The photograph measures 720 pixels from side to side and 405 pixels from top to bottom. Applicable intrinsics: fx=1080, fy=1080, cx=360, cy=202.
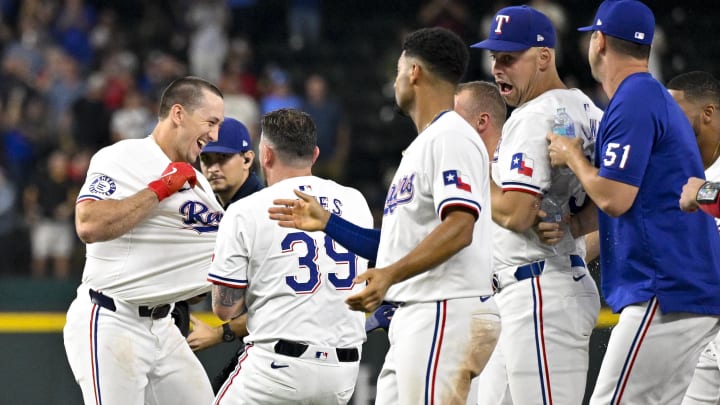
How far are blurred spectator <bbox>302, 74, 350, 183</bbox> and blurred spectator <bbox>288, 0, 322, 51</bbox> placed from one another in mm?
2393

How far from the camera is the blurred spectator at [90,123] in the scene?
13.9 metres

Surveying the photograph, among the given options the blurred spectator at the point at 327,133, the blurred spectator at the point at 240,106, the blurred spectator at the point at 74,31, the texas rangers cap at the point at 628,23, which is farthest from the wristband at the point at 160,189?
the blurred spectator at the point at 74,31

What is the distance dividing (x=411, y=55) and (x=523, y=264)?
4.43ft

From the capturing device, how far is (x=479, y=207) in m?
4.39

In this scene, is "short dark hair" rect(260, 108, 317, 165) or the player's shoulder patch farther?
the player's shoulder patch

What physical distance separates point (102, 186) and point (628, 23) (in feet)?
9.59

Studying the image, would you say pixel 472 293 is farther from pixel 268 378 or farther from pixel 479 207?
pixel 268 378

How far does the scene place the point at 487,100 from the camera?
6094 millimetres

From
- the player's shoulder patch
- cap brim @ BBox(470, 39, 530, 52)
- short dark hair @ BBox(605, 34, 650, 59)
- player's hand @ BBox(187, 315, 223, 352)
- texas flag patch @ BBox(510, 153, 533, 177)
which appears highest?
short dark hair @ BBox(605, 34, 650, 59)

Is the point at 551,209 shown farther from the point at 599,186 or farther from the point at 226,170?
the point at 226,170

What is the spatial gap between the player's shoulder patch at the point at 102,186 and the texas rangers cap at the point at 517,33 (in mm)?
2122

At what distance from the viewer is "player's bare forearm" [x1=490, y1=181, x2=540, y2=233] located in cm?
518

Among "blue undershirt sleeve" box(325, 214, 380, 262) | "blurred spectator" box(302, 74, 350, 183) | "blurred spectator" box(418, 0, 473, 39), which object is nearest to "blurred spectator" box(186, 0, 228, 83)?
"blurred spectator" box(302, 74, 350, 183)

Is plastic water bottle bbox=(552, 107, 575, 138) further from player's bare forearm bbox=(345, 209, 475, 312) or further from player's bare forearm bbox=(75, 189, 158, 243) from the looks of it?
player's bare forearm bbox=(75, 189, 158, 243)
